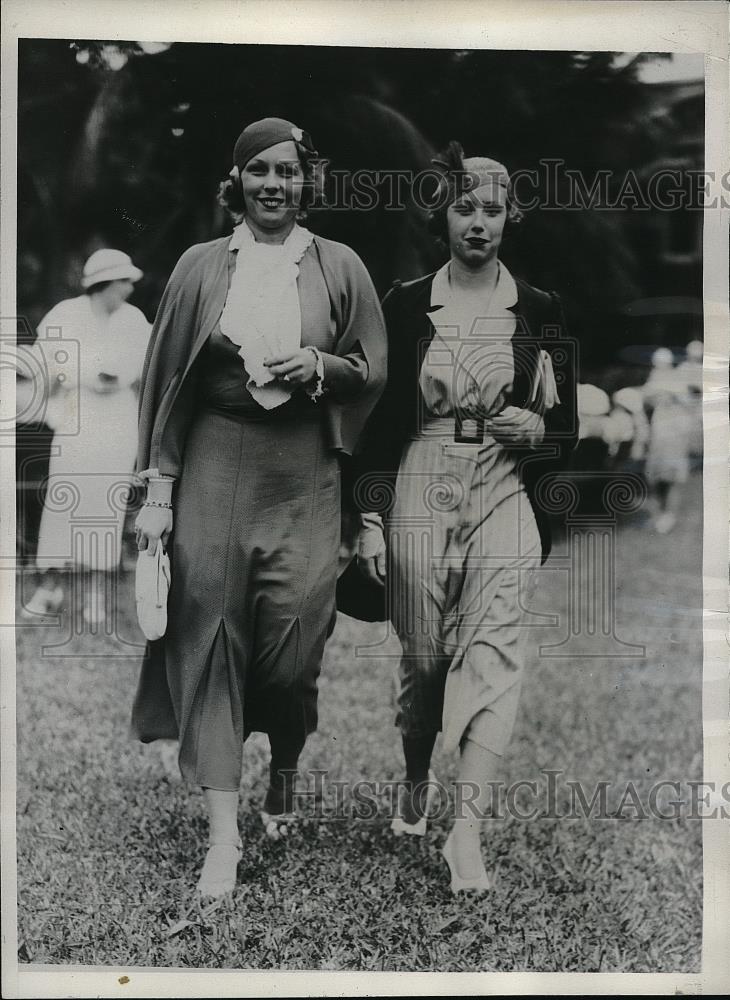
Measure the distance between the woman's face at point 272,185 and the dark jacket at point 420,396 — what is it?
0.45 metres

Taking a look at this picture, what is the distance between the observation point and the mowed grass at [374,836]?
345cm

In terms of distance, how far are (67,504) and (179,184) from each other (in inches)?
44.6

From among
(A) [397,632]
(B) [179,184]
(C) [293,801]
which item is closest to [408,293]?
(B) [179,184]

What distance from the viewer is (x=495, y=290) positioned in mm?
3438

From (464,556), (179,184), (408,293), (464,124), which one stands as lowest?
(464,556)

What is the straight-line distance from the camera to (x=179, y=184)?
3404 mm

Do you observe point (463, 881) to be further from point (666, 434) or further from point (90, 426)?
point (90, 426)

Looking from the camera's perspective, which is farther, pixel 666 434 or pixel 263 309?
pixel 666 434

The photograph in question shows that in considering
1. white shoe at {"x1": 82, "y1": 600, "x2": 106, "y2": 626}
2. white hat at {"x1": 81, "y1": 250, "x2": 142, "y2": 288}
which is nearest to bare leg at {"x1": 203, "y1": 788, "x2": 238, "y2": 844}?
white shoe at {"x1": 82, "y1": 600, "x2": 106, "y2": 626}

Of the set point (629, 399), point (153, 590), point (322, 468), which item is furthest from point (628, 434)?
→ point (153, 590)

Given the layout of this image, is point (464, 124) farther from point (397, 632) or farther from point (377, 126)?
point (397, 632)

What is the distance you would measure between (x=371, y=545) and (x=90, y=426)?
103 centimetres

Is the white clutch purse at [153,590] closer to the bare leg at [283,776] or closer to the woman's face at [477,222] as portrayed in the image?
the bare leg at [283,776]

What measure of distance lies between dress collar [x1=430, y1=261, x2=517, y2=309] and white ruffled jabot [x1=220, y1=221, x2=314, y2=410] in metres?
0.46
